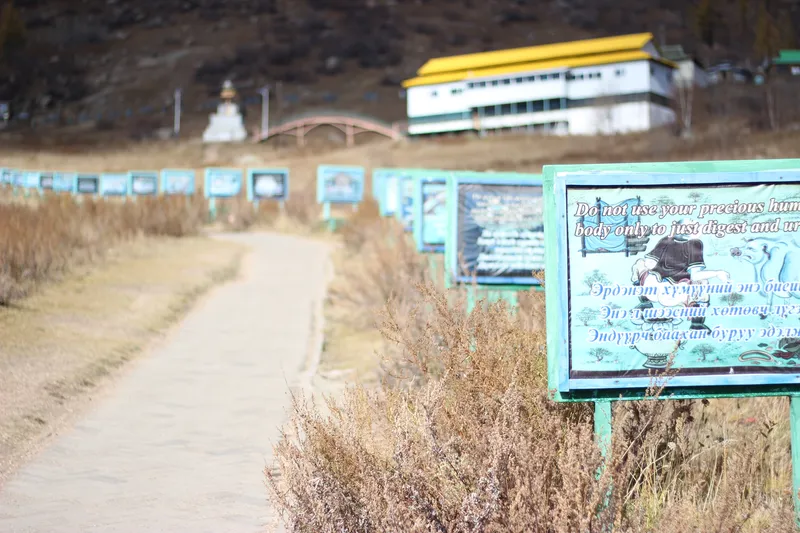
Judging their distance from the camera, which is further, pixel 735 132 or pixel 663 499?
pixel 735 132

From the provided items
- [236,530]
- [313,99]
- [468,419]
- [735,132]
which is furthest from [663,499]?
[313,99]

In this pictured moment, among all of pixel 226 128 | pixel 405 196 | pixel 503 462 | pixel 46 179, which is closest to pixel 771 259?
pixel 503 462

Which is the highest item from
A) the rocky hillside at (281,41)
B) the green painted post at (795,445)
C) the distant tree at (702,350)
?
the rocky hillside at (281,41)

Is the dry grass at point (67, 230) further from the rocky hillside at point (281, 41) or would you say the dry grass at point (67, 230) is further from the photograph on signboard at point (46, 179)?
the rocky hillside at point (281, 41)

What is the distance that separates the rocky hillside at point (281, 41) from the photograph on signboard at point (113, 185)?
67.5 metres

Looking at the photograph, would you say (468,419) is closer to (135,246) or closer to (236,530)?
(236,530)

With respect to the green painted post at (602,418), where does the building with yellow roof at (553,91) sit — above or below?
above

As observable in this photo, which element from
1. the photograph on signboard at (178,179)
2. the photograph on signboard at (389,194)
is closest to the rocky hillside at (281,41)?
the photograph on signboard at (178,179)

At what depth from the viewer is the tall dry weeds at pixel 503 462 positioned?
14.9 feet

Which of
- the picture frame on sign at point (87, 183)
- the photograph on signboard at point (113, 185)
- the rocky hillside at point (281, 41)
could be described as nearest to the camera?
the photograph on signboard at point (113, 185)

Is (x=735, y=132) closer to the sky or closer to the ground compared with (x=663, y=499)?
closer to the sky

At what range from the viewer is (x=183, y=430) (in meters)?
8.09

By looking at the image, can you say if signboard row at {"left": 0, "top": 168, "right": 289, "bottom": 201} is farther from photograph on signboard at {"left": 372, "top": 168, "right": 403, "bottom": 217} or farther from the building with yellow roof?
the building with yellow roof

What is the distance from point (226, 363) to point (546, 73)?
233 feet
